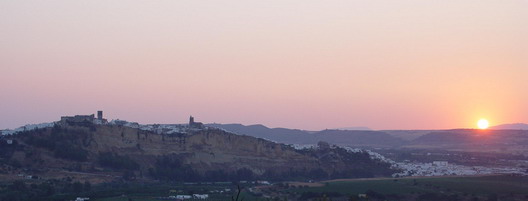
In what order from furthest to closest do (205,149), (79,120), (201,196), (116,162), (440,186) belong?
(205,149), (79,120), (116,162), (440,186), (201,196)

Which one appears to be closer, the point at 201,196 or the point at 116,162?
the point at 201,196

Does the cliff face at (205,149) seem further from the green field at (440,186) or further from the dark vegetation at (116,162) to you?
the green field at (440,186)

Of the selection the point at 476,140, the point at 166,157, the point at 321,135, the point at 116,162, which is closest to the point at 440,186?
the point at 166,157

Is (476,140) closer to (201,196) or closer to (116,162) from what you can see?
(116,162)

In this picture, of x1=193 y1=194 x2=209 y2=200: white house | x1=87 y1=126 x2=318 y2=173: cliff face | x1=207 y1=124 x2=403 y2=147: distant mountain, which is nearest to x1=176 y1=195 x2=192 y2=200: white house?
x1=193 y1=194 x2=209 y2=200: white house

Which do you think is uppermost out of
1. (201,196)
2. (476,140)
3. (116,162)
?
(476,140)

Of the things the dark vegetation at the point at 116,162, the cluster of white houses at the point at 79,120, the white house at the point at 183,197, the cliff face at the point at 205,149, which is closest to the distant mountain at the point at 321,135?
the cliff face at the point at 205,149

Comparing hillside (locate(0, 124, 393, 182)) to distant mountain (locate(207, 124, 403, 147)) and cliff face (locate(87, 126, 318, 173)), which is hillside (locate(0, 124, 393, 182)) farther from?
distant mountain (locate(207, 124, 403, 147))

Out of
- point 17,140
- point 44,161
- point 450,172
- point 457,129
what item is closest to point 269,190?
point 44,161
